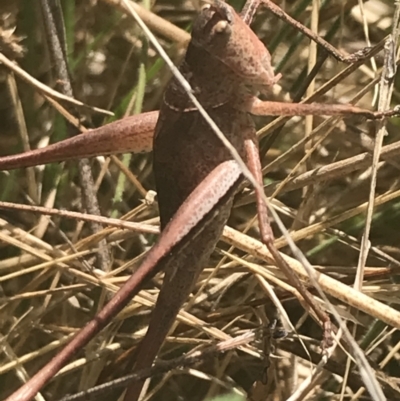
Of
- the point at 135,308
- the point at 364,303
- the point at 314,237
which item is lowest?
the point at 135,308

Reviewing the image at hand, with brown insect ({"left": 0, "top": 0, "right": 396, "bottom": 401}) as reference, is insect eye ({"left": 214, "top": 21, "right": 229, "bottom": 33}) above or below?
above

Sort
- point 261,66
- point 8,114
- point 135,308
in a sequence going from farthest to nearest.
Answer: point 8,114 → point 135,308 → point 261,66

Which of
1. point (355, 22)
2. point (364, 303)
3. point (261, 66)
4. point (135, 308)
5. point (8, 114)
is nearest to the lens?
point (261, 66)

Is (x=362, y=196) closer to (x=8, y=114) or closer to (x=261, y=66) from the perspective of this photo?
(x=261, y=66)

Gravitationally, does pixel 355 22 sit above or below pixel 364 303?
above

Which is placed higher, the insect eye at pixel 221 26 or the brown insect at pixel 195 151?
the insect eye at pixel 221 26

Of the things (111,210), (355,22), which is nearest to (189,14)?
(355,22)

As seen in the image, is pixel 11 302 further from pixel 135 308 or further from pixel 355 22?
pixel 355 22

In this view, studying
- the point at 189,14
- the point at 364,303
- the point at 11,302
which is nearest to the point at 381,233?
the point at 364,303

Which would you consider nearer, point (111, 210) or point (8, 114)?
point (111, 210)

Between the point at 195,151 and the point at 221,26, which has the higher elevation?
the point at 221,26
